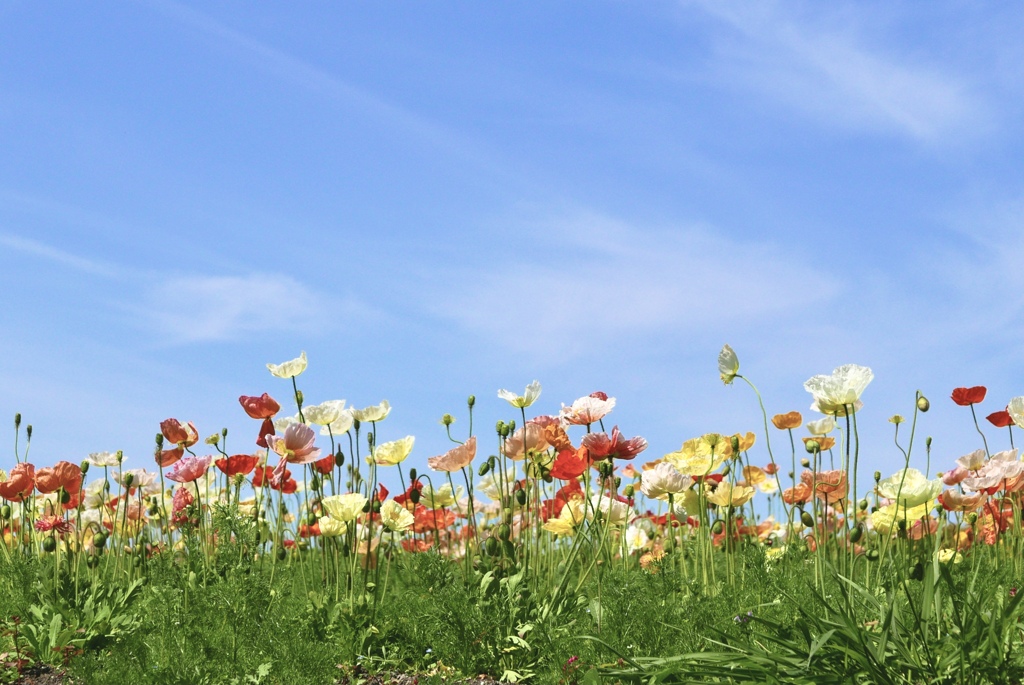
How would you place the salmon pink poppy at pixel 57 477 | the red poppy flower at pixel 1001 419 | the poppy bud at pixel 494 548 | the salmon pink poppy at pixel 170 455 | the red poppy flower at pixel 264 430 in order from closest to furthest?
the poppy bud at pixel 494 548, the red poppy flower at pixel 264 430, the salmon pink poppy at pixel 57 477, the salmon pink poppy at pixel 170 455, the red poppy flower at pixel 1001 419

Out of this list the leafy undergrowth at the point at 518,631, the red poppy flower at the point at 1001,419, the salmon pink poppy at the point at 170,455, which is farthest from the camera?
the red poppy flower at the point at 1001,419

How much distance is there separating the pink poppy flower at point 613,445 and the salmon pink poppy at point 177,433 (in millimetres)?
1994

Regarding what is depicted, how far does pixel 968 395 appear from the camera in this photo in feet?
15.8

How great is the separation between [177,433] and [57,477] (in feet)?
1.90

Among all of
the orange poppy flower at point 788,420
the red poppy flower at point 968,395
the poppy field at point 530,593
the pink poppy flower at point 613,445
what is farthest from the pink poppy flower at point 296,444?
the red poppy flower at point 968,395

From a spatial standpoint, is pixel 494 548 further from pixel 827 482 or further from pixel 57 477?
pixel 57 477

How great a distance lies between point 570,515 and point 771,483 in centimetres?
304

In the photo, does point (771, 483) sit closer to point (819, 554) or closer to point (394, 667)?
point (819, 554)

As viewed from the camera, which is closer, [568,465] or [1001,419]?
Result: [568,465]

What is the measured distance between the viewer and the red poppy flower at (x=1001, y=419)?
4852 millimetres

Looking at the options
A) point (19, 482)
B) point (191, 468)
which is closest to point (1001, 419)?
point (191, 468)

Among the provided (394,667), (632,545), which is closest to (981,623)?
(394,667)

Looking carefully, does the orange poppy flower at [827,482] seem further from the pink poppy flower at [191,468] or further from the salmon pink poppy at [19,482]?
the salmon pink poppy at [19,482]

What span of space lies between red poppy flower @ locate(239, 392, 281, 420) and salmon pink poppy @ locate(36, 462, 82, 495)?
3.38ft
